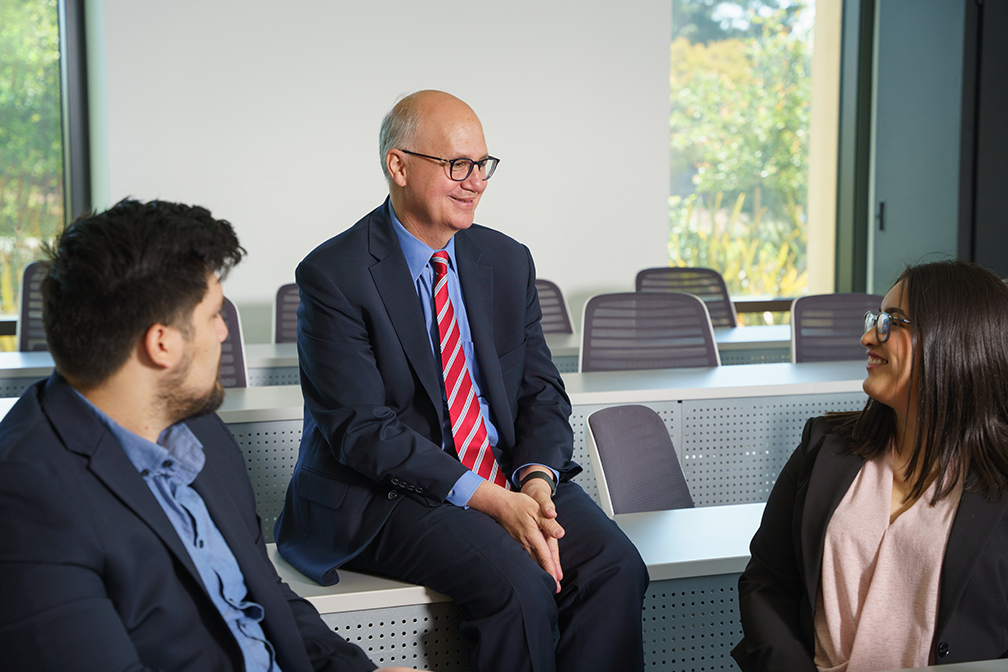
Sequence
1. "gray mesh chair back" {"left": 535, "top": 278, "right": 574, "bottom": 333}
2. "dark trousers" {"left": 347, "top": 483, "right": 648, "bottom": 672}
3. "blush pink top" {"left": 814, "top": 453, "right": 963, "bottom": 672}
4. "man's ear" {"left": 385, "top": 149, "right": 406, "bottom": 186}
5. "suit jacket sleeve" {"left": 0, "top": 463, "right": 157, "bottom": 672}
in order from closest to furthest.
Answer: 1. "suit jacket sleeve" {"left": 0, "top": 463, "right": 157, "bottom": 672}
2. "blush pink top" {"left": 814, "top": 453, "right": 963, "bottom": 672}
3. "dark trousers" {"left": 347, "top": 483, "right": 648, "bottom": 672}
4. "man's ear" {"left": 385, "top": 149, "right": 406, "bottom": 186}
5. "gray mesh chair back" {"left": 535, "top": 278, "right": 574, "bottom": 333}

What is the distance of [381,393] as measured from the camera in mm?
1742

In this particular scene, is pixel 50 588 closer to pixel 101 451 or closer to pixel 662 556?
pixel 101 451

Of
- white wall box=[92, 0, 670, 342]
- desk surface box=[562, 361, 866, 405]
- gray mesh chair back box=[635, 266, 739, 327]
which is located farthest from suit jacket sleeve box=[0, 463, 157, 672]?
white wall box=[92, 0, 670, 342]

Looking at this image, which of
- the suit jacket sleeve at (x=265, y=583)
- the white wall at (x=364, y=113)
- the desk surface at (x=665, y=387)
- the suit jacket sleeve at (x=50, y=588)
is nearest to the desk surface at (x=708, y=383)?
the desk surface at (x=665, y=387)

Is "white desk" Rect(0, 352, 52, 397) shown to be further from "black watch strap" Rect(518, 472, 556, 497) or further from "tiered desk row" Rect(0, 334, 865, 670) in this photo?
"black watch strap" Rect(518, 472, 556, 497)

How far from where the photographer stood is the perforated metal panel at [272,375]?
3.40 meters

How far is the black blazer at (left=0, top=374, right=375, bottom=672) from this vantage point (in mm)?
872

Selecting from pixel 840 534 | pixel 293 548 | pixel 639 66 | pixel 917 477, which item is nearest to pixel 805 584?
pixel 840 534

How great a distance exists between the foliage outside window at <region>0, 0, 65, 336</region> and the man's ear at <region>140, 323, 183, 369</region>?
170 inches

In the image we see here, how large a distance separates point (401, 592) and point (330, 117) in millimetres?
4002

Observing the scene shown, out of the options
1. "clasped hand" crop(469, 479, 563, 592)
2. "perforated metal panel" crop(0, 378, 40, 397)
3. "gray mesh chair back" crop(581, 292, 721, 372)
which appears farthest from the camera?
"gray mesh chair back" crop(581, 292, 721, 372)

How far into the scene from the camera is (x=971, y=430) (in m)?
1.28

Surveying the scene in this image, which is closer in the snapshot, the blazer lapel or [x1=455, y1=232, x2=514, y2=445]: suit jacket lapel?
the blazer lapel

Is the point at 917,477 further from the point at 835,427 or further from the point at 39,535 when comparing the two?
the point at 39,535
